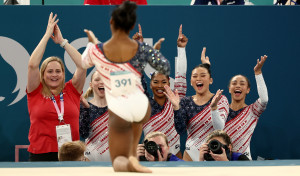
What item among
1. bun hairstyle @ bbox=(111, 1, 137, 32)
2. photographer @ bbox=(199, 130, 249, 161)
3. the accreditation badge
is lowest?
photographer @ bbox=(199, 130, 249, 161)

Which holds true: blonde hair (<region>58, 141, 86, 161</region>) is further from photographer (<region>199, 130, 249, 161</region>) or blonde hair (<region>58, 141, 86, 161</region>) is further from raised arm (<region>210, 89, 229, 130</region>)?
raised arm (<region>210, 89, 229, 130</region>)

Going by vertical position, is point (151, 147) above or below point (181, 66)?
below

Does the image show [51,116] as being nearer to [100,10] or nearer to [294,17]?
[100,10]

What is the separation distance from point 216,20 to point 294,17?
814 mm

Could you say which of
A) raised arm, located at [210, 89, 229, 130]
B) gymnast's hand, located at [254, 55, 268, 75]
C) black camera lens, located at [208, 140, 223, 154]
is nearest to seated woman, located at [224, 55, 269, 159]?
gymnast's hand, located at [254, 55, 268, 75]

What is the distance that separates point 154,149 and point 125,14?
175cm

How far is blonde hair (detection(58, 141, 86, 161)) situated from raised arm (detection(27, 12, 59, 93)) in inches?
22.5

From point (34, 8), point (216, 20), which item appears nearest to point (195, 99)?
point (216, 20)

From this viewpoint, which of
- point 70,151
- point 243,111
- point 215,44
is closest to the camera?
point 70,151

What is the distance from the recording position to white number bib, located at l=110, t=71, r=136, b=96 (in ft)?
8.02

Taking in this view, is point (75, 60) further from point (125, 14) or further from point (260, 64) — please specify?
point (260, 64)

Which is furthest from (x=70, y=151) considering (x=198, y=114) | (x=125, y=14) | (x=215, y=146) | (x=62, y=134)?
(x=125, y=14)

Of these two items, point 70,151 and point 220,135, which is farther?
point 220,135

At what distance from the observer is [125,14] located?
7.87ft
